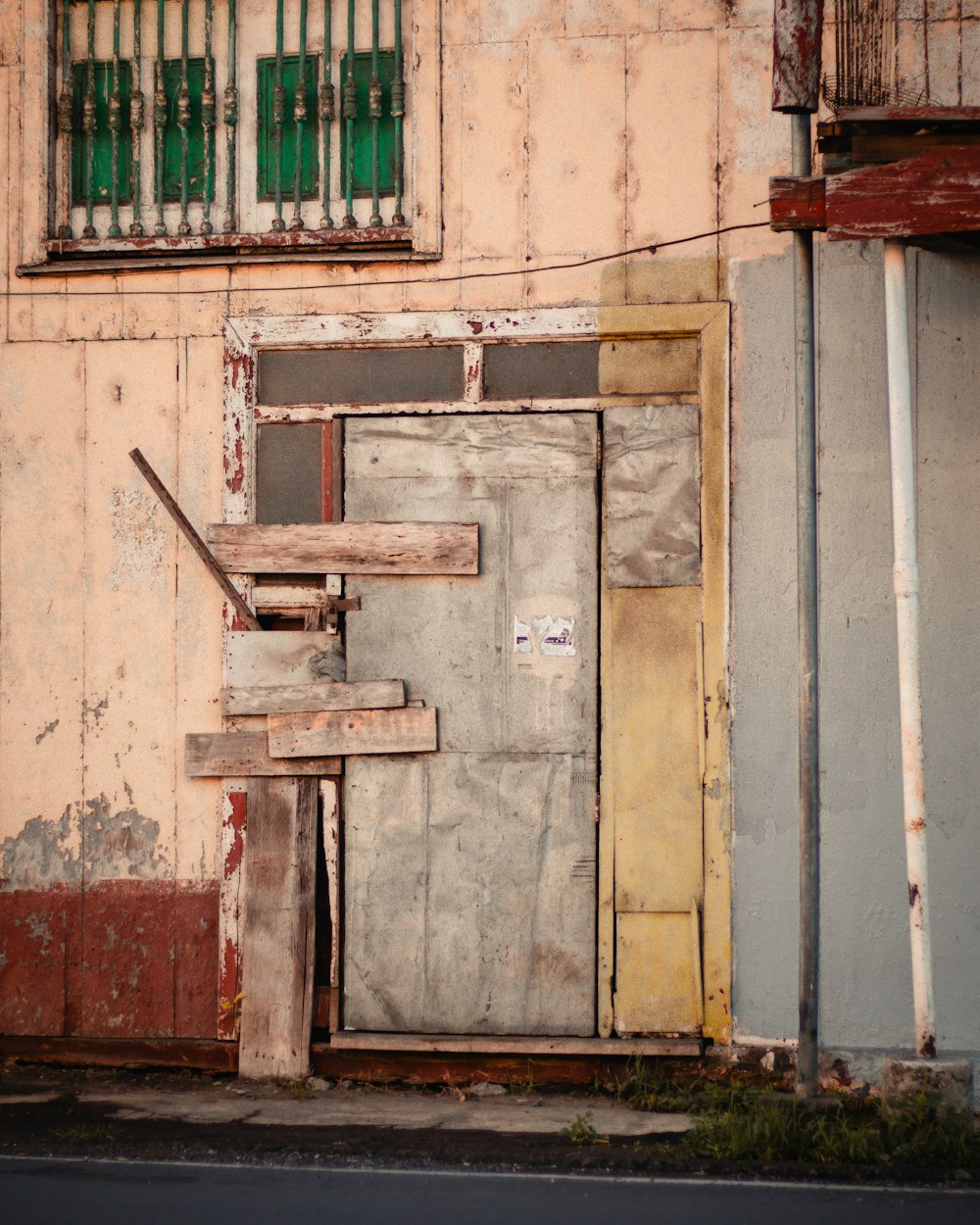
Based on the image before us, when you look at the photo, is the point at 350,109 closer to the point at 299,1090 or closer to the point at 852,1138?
the point at 299,1090

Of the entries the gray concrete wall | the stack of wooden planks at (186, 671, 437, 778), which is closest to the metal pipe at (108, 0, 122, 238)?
the stack of wooden planks at (186, 671, 437, 778)

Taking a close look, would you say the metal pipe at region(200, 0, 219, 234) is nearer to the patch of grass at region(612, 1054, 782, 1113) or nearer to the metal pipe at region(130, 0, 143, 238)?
the metal pipe at region(130, 0, 143, 238)

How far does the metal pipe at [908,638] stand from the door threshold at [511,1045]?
1119 mm

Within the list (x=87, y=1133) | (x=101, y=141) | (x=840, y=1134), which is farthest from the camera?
(x=101, y=141)

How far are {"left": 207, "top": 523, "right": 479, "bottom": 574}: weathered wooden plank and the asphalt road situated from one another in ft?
8.14

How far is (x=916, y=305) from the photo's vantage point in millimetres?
5492

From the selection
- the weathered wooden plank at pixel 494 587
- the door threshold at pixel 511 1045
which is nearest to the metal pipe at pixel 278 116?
the weathered wooden plank at pixel 494 587

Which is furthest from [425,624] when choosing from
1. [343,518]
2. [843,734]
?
[843,734]

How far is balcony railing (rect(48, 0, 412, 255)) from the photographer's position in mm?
5852

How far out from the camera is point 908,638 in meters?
4.77

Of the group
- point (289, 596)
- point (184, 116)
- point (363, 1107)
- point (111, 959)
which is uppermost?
point (184, 116)

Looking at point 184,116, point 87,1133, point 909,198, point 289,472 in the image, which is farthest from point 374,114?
point 87,1133

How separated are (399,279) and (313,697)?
1.93m

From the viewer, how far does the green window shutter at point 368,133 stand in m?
5.86
